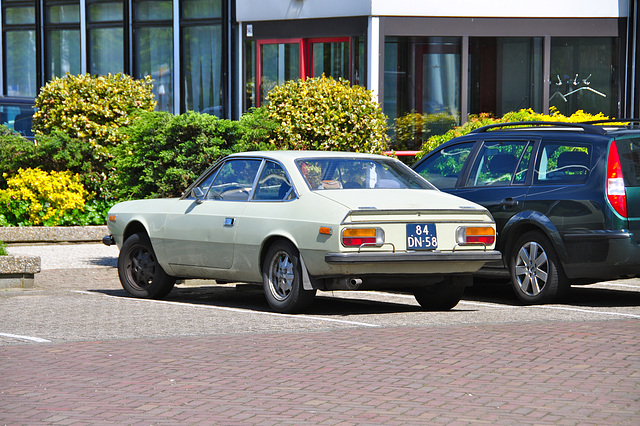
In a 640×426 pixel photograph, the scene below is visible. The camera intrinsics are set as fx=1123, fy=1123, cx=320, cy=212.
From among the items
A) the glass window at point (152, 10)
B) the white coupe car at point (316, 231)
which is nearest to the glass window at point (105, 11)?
the glass window at point (152, 10)

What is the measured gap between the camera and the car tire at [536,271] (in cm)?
1058

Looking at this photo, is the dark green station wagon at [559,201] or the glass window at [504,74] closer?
the dark green station wagon at [559,201]

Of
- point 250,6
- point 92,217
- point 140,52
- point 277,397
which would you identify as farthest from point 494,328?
point 140,52

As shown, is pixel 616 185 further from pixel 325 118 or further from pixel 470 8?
pixel 470 8

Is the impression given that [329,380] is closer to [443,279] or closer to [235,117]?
[443,279]

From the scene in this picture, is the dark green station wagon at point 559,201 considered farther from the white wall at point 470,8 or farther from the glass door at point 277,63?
the glass door at point 277,63

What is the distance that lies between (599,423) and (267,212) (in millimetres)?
4785

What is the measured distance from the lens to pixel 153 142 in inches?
605

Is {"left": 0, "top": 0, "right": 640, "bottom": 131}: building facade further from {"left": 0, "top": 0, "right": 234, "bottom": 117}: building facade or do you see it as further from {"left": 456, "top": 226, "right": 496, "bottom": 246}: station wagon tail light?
{"left": 456, "top": 226, "right": 496, "bottom": 246}: station wagon tail light

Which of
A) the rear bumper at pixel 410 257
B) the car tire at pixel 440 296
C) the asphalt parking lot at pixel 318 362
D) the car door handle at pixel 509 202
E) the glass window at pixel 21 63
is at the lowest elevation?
the asphalt parking lot at pixel 318 362

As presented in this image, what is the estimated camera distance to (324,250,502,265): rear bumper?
9.27 metres

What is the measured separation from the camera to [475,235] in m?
9.86

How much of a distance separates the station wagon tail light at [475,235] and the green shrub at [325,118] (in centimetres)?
597

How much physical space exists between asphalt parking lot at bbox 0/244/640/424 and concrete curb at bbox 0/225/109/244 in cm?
528
